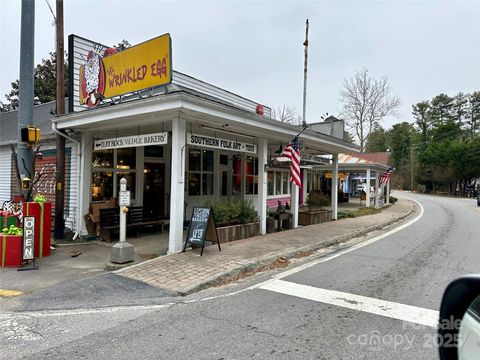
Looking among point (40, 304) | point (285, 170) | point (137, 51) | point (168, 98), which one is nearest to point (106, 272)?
point (40, 304)

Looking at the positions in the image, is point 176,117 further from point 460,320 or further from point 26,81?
point 460,320

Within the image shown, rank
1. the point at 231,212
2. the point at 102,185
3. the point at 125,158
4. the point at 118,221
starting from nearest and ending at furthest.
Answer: the point at 231,212, the point at 118,221, the point at 102,185, the point at 125,158

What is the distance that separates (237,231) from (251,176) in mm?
7371

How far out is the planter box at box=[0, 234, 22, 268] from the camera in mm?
6973

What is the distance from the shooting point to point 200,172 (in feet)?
46.0

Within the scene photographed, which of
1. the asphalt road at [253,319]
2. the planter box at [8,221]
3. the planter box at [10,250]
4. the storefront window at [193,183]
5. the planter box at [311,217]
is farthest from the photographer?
the storefront window at [193,183]

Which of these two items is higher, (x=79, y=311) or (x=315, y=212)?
(x=315, y=212)

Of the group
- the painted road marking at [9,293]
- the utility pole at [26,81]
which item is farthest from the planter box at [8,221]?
the painted road marking at [9,293]

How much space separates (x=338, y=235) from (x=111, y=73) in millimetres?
8059

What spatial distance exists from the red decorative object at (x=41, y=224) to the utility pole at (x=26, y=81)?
3.02 feet

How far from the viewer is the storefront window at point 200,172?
13656 millimetres

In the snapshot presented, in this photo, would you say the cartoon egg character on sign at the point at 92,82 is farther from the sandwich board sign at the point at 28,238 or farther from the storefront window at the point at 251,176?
the storefront window at the point at 251,176

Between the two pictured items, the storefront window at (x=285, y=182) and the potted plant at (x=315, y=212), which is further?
the storefront window at (x=285, y=182)

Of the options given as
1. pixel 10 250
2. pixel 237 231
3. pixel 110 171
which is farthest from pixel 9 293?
pixel 110 171
